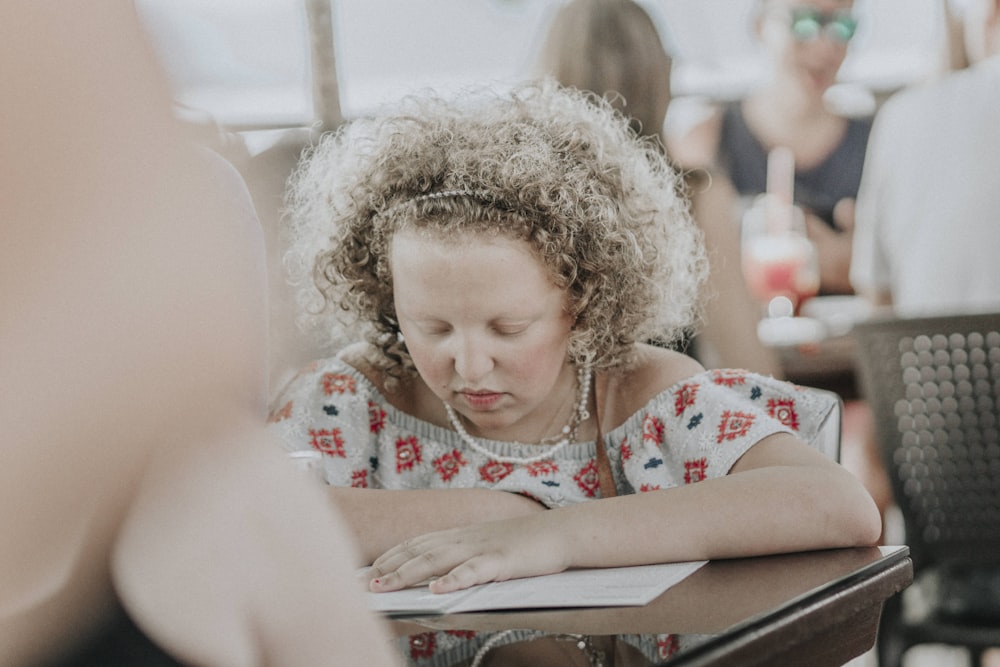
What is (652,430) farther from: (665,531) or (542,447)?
(665,531)

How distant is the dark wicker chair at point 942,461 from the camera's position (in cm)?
172

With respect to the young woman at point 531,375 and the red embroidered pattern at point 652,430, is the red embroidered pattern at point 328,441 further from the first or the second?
the red embroidered pattern at point 652,430

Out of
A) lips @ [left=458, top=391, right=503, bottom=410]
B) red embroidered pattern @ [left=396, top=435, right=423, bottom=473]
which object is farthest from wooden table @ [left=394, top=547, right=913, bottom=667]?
red embroidered pattern @ [left=396, top=435, right=423, bottom=473]

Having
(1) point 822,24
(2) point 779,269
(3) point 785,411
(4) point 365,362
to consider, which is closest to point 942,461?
(3) point 785,411

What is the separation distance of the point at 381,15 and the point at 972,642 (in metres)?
3.84

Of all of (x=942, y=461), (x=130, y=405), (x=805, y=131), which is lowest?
(x=942, y=461)

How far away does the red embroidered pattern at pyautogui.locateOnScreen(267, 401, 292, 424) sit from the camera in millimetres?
1313

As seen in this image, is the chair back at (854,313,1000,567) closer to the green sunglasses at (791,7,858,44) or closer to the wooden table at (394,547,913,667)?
the wooden table at (394,547,913,667)

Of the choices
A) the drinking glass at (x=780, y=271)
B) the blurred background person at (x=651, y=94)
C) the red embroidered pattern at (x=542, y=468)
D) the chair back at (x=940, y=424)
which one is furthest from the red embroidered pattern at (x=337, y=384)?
the drinking glass at (x=780, y=271)

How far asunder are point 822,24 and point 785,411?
268 centimetres

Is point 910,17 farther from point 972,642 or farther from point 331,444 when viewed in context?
point 331,444

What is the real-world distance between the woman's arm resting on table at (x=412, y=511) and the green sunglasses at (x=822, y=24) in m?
2.88

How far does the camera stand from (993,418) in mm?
1741

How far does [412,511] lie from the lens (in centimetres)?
114
